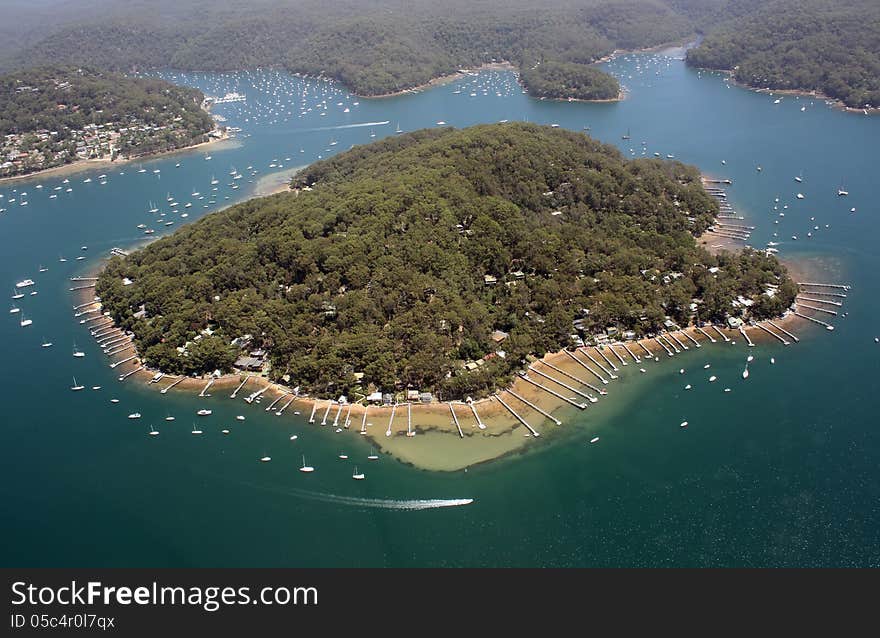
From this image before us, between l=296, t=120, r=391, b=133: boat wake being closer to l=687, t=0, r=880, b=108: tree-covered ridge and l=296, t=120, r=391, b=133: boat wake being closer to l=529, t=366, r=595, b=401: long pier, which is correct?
l=687, t=0, r=880, b=108: tree-covered ridge

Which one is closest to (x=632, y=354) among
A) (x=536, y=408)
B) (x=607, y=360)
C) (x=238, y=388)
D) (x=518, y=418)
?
(x=607, y=360)

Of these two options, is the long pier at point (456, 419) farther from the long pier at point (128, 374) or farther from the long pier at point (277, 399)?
the long pier at point (128, 374)

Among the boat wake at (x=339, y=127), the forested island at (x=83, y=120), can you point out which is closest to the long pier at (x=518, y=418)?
the boat wake at (x=339, y=127)

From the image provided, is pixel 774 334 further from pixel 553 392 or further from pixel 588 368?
pixel 553 392

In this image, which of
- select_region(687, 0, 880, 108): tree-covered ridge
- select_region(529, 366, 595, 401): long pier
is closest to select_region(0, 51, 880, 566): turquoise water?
select_region(529, 366, 595, 401): long pier

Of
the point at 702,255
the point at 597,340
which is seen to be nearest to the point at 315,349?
the point at 597,340

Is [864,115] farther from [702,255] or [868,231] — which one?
[702,255]
